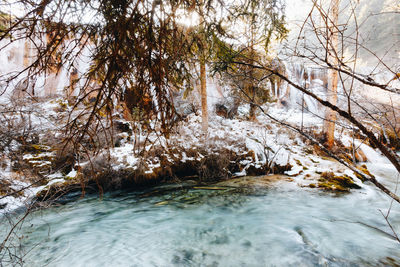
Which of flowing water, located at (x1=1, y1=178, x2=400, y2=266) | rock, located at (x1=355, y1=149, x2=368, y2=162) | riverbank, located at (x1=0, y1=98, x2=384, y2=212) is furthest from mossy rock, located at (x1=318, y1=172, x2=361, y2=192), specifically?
rock, located at (x1=355, y1=149, x2=368, y2=162)

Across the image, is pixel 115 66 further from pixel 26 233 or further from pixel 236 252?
pixel 26 233

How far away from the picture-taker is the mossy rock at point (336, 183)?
5.96 m

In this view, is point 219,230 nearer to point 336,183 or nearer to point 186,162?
point 186,162

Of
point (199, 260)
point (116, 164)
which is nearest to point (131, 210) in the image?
point (116, 164)

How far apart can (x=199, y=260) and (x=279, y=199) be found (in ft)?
9.88

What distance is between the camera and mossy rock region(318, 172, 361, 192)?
235 inches

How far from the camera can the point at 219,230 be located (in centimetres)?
434

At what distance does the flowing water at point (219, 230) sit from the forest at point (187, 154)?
3 cm

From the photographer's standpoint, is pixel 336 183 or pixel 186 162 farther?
pixel 186 162

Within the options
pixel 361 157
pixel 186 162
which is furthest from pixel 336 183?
pixel 186 162

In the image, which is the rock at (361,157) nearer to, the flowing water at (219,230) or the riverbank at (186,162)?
the riverbank at (186,162)

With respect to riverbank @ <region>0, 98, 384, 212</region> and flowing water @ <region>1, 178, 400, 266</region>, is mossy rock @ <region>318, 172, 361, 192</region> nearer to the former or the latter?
riverbank @ <region>0, 98, 384, 212</region>

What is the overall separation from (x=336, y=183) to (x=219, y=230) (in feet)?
12.9

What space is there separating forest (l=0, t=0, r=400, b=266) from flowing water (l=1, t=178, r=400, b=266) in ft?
0.11
